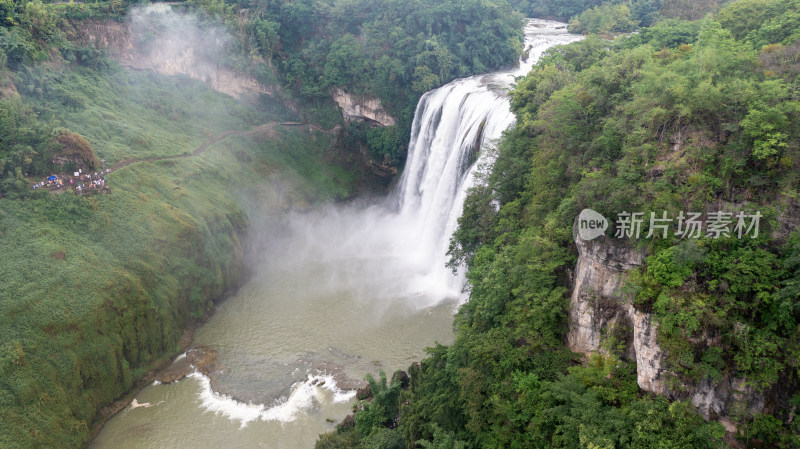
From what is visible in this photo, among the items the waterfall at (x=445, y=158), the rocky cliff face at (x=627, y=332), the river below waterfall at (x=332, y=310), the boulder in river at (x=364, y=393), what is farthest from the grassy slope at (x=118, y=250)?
the rocky cliff face at (x=627, y=332)

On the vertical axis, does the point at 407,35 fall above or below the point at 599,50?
above

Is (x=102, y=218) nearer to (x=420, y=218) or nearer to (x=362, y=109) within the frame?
(x=420, y=218)

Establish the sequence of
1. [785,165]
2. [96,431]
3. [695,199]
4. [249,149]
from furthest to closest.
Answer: [249,149], [96,431], [695,199], [785,165]

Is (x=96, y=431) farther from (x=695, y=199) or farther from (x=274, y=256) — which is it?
(x=695, y=199)

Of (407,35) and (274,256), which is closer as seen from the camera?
(274,256)

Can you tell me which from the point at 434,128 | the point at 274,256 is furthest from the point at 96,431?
the point at 434,128

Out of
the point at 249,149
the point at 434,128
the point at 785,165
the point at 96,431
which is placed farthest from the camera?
the point at 249,149
